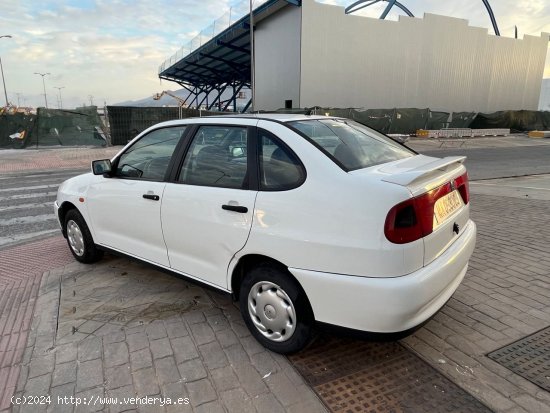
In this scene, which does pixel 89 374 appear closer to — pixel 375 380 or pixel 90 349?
pixel 90 349

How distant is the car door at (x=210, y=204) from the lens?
9.32 feet

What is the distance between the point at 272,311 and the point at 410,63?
33318mm

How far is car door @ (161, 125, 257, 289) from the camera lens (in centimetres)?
284

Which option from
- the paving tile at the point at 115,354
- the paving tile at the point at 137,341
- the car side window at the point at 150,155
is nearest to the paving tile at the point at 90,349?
the paving tile at the point at 115,354

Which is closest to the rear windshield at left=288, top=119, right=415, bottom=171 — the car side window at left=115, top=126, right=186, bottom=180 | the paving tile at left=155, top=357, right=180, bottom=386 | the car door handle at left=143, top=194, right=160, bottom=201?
the car side window at left=115, top=126, right=186, bottom=180

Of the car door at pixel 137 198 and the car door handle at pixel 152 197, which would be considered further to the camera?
the car door at pixel 137 198

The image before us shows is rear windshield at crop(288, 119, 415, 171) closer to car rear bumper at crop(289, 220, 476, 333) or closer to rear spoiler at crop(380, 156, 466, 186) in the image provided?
rear spoiler at crop(380, 156, 466, 186)

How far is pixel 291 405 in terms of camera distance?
93.1 inches

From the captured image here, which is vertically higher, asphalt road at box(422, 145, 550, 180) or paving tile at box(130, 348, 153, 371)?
asphalt road at box(422, 145, 550, 180)

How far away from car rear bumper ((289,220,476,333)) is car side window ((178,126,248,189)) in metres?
0.85

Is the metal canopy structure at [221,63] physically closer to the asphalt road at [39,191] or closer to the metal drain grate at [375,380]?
the asphalt road at [39,191]

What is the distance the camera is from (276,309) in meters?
2.75

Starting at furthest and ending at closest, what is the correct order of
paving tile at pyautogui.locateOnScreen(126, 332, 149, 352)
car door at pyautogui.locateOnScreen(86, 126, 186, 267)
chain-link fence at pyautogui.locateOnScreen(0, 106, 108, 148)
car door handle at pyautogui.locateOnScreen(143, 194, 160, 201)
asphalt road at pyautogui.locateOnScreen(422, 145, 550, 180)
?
chain-link fence at pyautogui.locateOnScreen(0, 106, 108, 148) → asphalt road at pyautogui.locateOnScreen(422, 145, 550, 180) → car door at pyautogui.locateOnScreen(86, 126, 186, 267) → car door handle at pyautogui.locateOnScreen(143, 194, 160, 201) → paving tile at pyautogui.locateOnScreen(126, 332, 149, 352)

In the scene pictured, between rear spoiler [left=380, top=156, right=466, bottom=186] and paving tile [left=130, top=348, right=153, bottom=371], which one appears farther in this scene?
paving tile [left=130, top=348, right=153, bottom=371]
